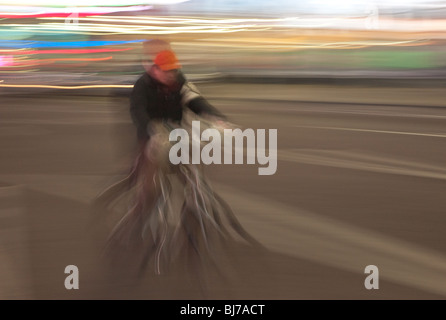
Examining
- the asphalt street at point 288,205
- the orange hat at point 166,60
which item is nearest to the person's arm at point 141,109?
the orange hat at point 166,60

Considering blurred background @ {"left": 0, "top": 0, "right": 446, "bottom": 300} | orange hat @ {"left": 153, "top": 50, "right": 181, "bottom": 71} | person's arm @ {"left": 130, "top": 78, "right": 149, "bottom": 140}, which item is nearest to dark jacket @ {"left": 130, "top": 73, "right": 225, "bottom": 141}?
person's arm @ {"left": 130, "top": 78, "right": 149, "bottom": 140}

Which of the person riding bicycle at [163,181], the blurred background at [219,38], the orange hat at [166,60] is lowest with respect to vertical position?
the person riding bicycle at [163,181]

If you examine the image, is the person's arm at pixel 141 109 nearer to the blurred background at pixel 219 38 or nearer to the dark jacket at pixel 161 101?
the dark jacket at pixel 161 101

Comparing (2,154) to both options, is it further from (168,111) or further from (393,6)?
(393,6)

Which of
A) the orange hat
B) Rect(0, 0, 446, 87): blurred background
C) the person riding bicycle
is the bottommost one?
the person riding bicycle

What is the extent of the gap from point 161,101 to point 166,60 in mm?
275

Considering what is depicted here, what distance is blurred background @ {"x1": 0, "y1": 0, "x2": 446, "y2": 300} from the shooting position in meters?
4.63

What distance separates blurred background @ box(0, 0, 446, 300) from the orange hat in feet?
2.13

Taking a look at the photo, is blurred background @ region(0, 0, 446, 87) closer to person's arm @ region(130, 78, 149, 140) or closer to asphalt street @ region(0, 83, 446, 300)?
Answer: asphalt street @ region(0, 83, 446, 300)

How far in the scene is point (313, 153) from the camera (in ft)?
32.3

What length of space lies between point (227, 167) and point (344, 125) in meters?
4.00

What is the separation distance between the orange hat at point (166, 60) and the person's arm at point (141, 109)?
0.62 feet

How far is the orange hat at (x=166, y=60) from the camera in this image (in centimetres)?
404

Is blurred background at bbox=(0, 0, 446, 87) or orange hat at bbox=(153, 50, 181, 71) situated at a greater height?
blurred background at bbox=(0, 0, 446, 87)
